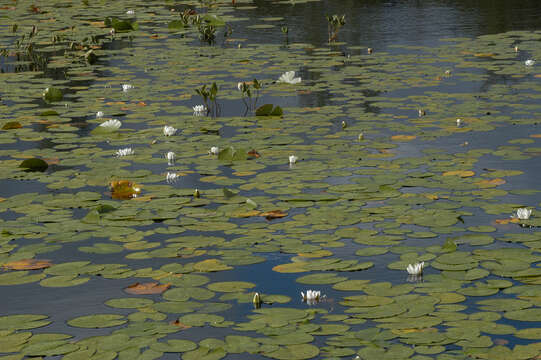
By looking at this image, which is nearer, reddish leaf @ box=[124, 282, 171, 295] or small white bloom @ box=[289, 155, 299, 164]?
reddish leaf @ box=[124, 282, 171, 295]

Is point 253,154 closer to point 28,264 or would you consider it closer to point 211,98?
point 211,98

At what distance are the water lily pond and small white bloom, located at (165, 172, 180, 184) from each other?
43 millimetres

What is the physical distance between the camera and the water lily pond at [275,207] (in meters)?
3.51

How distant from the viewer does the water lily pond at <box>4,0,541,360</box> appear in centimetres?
351

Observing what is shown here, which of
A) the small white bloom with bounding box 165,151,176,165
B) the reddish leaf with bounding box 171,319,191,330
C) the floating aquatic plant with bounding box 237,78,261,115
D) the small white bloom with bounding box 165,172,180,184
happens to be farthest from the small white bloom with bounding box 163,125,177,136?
the reddish leaf with bounding box 171,319,191,330

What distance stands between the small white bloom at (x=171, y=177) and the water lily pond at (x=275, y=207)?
1.7 inches

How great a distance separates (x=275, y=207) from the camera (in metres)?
5.12

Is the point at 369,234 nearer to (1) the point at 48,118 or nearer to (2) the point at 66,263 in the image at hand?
(2) the point at 66,263

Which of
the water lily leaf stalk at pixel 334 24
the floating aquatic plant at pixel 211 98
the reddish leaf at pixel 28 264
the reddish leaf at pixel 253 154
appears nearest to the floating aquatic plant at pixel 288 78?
the floating aquatic plant at pixel 211 98

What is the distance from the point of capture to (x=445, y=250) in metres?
4.30

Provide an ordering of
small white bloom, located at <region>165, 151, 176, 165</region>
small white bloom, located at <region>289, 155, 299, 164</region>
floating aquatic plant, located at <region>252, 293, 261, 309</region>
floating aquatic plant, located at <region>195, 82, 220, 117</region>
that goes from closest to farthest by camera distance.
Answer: floating aquatic plant, located at <region>252, 293, 261, 309</region>
small white bloom, located at <region>289, 155, 299, 164</region>
small white bloom, located at <region>165, 151, 176, 165</region>
floating aquatic plant, located at <region>195, 82, 220, 117</region>

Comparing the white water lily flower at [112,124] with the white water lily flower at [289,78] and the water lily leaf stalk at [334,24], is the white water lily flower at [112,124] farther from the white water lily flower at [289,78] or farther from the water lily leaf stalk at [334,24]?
the water lily leaf stalk at [334,24]

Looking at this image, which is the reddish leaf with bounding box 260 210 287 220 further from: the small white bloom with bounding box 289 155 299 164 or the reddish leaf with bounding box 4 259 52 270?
the reddish leaf with bounding box 4 259 52 270

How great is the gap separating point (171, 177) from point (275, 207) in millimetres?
1038
